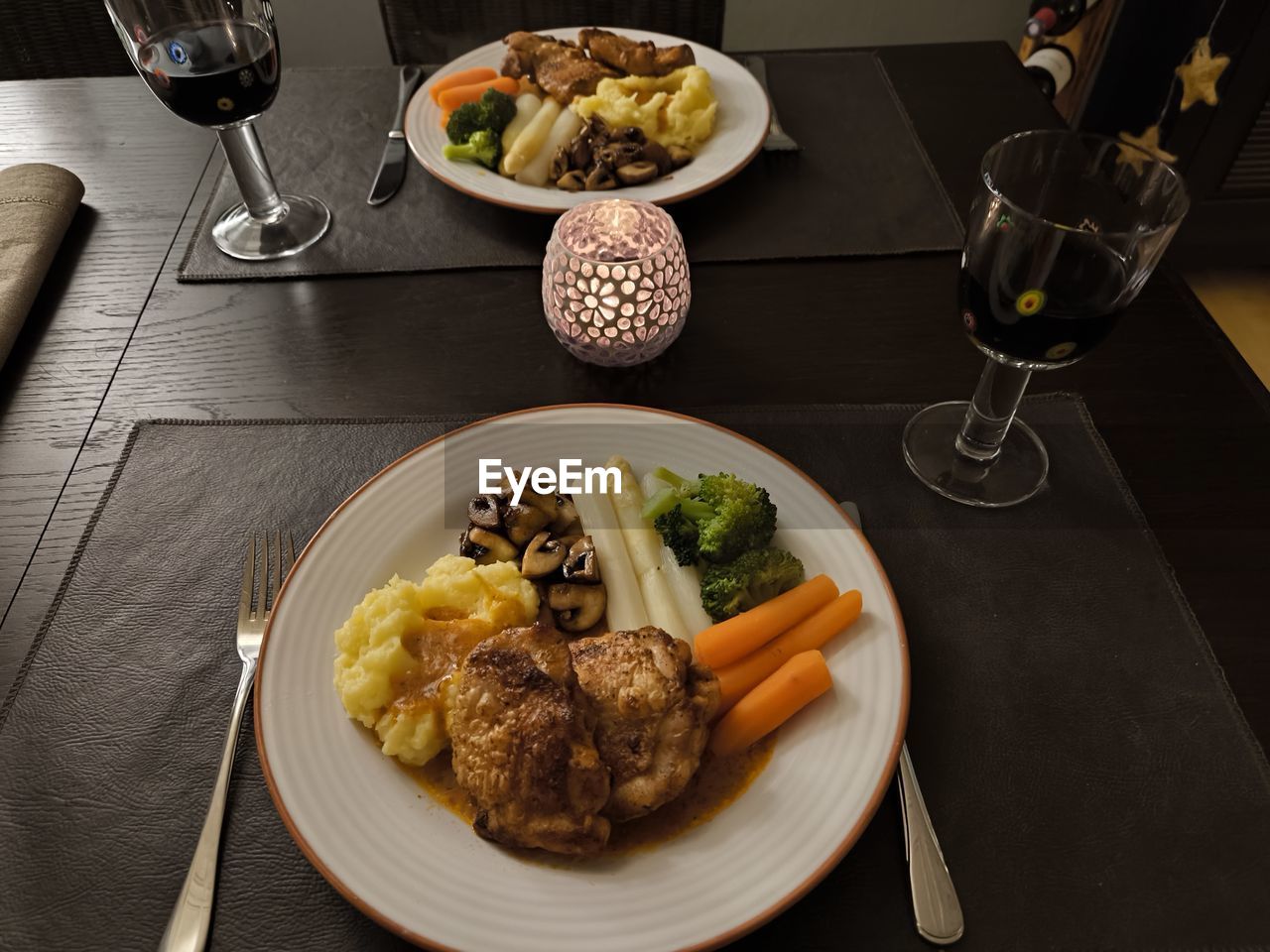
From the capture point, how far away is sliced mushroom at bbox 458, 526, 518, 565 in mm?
1418

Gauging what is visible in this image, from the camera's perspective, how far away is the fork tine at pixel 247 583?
54.3 inches

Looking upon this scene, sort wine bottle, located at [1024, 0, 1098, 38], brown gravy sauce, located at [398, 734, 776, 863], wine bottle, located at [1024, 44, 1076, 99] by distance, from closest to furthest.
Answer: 1. brown gravy sauce, located at [398, 734, 776, 863]
2. wine bottle, located at [1024, 0, 1098, 38]
3. wine bottle, located at [1024, 44, 1076, 99]

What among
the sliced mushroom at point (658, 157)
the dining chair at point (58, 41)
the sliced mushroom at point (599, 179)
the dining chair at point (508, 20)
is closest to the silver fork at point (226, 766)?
the sliced mushroom at point (599, 179)

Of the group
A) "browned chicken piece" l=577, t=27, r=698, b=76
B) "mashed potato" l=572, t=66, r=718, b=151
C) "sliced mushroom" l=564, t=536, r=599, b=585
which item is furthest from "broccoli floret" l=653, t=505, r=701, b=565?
"browned chicken piece" l=577, t=27, r=698, b=76

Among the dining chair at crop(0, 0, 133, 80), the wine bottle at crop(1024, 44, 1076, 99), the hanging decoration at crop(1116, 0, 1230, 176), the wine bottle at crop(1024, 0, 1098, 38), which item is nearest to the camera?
the dining chair at crop(0, 0, 133, 80)

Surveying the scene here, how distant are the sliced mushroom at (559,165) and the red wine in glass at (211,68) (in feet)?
2.10

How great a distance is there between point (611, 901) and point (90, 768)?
780mm

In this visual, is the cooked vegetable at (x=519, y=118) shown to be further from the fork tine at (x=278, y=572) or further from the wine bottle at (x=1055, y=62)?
the wine bottle at (x=1055, y=62)

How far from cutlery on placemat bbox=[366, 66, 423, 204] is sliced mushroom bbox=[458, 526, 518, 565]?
1.14 m

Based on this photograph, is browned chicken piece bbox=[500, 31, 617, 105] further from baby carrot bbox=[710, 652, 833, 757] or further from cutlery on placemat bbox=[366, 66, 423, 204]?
baby carrot bbox=[710, 652, 833, 757]

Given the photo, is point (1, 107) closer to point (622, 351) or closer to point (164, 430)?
point (164, 430)

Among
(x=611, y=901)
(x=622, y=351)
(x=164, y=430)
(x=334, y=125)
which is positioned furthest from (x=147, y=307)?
(x=611, y=901)

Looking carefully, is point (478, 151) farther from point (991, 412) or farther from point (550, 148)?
point (991, 412)

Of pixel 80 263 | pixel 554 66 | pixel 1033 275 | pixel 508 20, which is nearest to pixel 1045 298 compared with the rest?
pixel 1033 275
